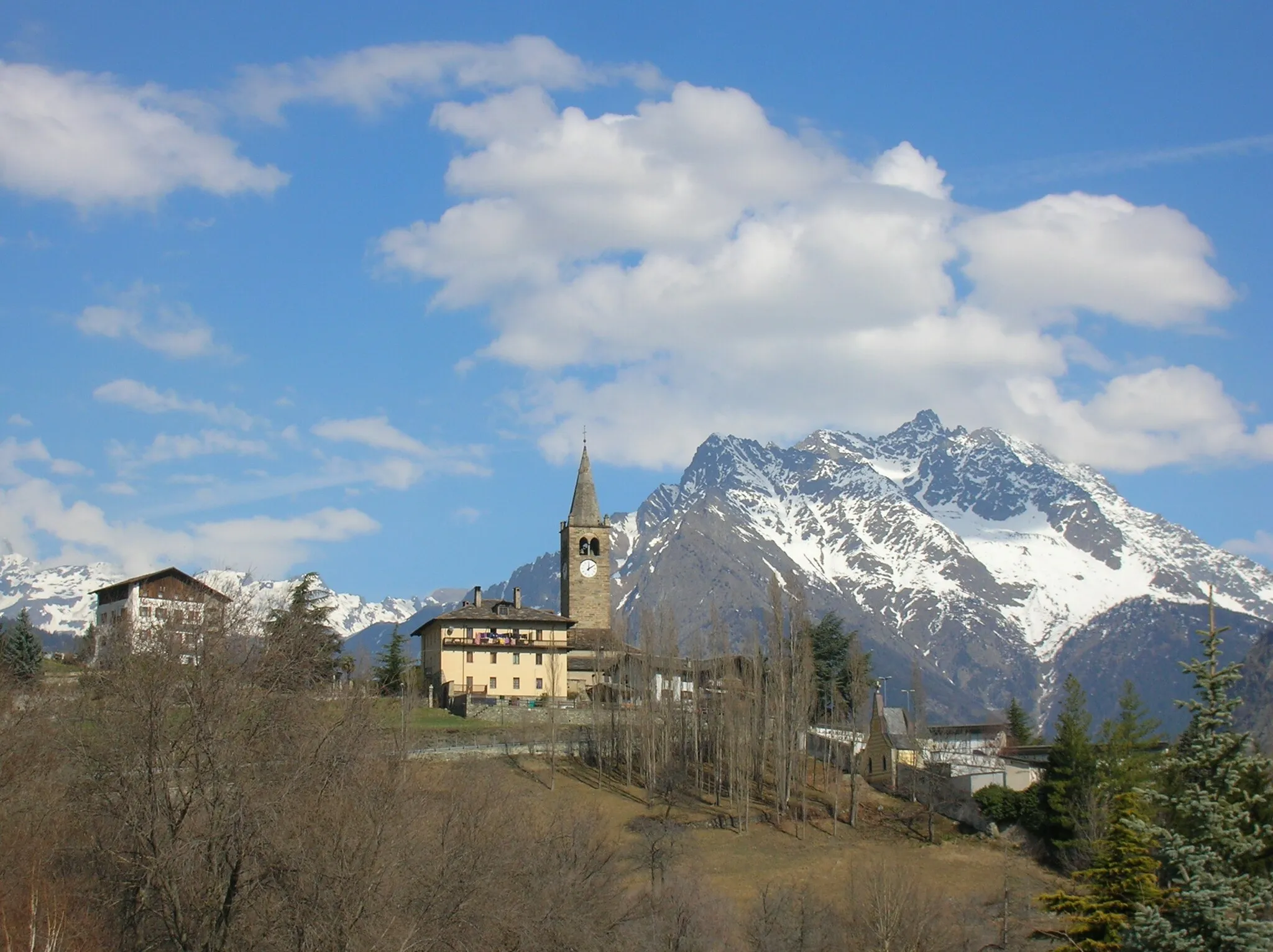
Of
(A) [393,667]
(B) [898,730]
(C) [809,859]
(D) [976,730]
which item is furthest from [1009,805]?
(D) [976,730]

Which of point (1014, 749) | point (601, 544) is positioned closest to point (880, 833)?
point (1014, 749)

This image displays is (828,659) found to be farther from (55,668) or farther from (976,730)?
(55,668)

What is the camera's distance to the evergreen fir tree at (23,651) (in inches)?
2598

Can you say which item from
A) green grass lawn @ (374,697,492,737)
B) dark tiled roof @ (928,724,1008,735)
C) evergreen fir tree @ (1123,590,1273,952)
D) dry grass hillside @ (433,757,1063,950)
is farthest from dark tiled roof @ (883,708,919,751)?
evergreen fir tree @ (1123,590,1273,952)

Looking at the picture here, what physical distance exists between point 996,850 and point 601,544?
54.3m

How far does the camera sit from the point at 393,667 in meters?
86.2

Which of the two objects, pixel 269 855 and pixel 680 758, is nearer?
pixel 269 855

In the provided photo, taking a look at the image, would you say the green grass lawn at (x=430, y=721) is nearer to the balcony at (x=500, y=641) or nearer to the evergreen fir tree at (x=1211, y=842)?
the balcony at (x=500, y=641)

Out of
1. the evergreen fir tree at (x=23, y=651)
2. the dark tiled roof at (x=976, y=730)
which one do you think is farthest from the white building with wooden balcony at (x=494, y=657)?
the dark tiled roof at (x=976, y=730)

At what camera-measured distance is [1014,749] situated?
90562 mm

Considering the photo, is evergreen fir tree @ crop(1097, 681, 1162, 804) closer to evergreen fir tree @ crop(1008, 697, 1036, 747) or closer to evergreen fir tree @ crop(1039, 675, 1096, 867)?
evergreen fir tree @ crop(1039, 675, 1096, 867)

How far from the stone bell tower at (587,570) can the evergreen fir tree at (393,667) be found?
2157 cm

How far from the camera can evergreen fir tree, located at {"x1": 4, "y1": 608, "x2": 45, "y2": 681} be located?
66000 mm

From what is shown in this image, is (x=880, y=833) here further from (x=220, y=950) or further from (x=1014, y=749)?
(x=220, y=950)
